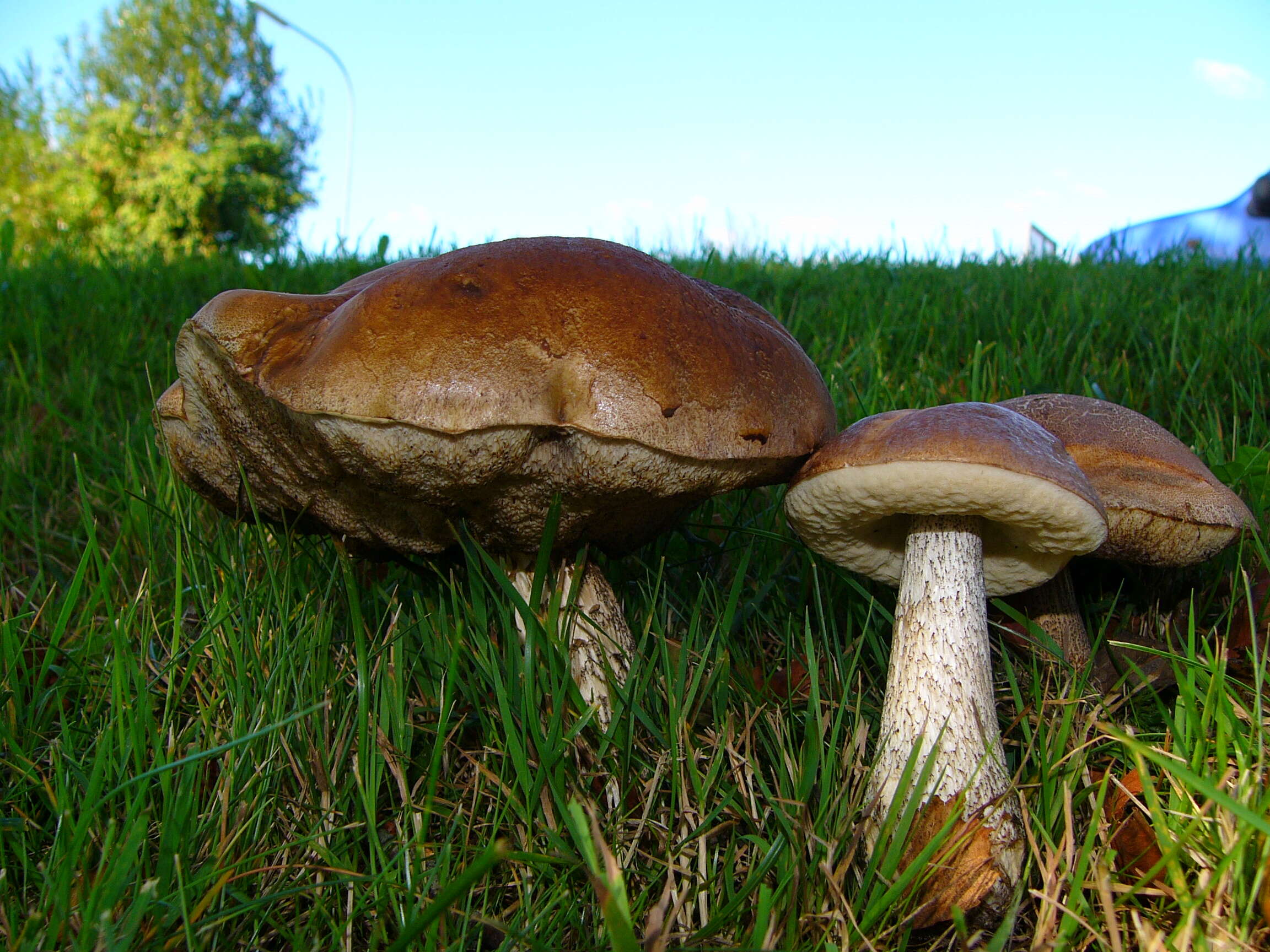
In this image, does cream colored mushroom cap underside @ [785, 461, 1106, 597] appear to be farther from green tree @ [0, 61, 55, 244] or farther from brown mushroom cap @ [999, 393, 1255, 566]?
green tree @ [0, 61, 55, 244]

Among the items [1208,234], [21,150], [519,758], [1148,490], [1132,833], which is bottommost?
[1132,833]

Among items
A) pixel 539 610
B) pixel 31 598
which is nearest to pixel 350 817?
pixel 539 610

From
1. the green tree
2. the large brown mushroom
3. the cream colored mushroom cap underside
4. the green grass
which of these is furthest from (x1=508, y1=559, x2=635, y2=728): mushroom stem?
the green tree

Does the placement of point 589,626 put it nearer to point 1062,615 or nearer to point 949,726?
point 949,726

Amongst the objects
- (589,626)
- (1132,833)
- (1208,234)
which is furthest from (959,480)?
(1208,234)

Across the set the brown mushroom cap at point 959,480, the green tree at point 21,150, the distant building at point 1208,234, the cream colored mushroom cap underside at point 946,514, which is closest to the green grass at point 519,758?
the cream colored mushroom cap underside at point 946,514

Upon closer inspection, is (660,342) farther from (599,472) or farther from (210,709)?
(210,709)
